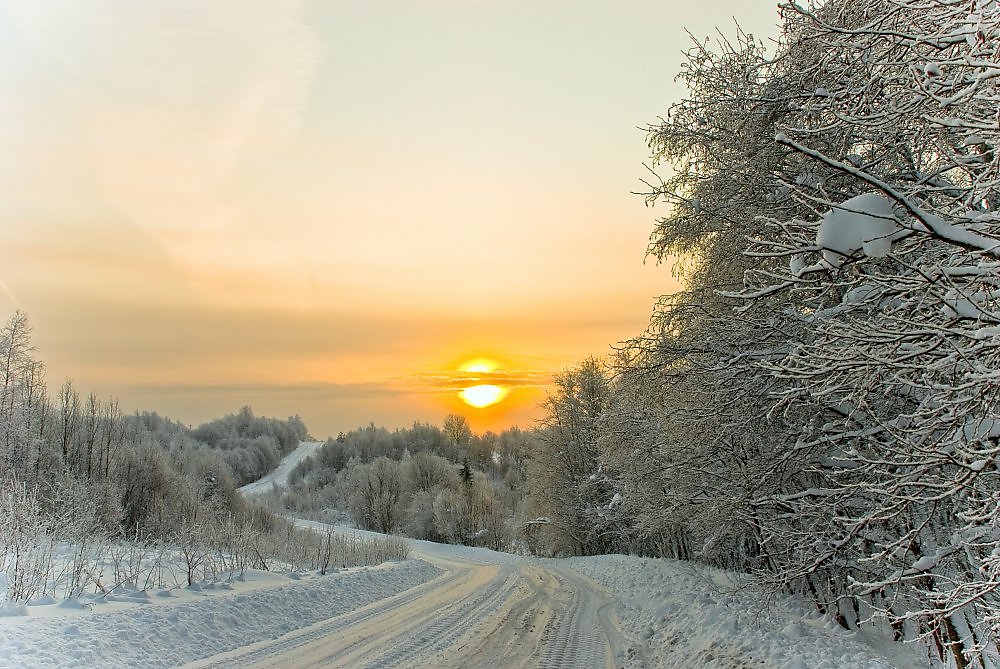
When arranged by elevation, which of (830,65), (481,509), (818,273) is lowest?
(481,509)

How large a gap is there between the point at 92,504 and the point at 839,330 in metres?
22.7

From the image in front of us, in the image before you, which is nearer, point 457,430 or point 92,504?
point 92,504

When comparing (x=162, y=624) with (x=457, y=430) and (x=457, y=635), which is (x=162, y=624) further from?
(x=457, y=430)

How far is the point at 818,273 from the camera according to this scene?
4.52 m

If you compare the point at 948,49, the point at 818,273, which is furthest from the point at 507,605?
the point at 948,49

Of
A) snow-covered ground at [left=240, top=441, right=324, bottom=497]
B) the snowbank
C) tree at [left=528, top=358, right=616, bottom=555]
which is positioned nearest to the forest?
the snowbank

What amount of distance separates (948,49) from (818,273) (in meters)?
1.89

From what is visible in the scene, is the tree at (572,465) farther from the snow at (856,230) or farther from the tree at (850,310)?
the snow at (856,230)

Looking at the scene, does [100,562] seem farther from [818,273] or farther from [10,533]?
[818,273]

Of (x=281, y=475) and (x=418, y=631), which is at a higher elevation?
(x=281, y=475)

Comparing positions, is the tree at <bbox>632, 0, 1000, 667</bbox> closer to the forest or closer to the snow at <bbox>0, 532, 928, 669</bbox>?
the forest

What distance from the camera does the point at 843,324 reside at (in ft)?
14.5

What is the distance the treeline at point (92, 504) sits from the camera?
10.5 meters

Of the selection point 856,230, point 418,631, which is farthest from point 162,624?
point 856,230
